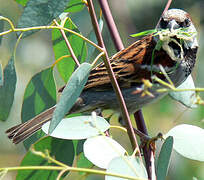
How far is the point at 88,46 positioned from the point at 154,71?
1.18 feet

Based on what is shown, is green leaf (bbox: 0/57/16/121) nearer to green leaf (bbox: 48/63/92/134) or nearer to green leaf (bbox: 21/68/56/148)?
green leaf (bbox: 21/68/56/148)

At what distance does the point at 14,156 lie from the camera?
3.90 m

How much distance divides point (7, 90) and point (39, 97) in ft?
0.53

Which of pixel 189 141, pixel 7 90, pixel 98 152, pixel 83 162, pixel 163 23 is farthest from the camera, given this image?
pixel 163 23

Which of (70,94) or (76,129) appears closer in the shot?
(70,94)

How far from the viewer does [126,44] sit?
4.38 m

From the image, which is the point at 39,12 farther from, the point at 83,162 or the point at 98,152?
the point at 83,162

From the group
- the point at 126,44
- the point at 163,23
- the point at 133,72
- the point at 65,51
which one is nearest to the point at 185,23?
the point at 163,23

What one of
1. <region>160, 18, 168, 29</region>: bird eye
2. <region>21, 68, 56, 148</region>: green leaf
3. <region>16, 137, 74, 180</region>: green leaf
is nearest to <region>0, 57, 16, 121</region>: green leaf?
<region>21, 68, 56, 148</region>: green leaf

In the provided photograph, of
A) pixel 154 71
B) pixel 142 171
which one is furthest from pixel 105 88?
pixel 142 171

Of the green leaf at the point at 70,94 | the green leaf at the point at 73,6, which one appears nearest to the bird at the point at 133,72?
the green leaf at the point at 73,6

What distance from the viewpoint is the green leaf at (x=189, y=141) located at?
1409 millimetres

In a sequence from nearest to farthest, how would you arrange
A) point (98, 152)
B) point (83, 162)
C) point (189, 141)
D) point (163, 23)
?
1. point (98, 152)
2. point (189, 141)
3. point (83, 162)
4. point (163, 23)

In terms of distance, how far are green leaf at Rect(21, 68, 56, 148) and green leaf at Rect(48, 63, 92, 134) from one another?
17.5 inches
